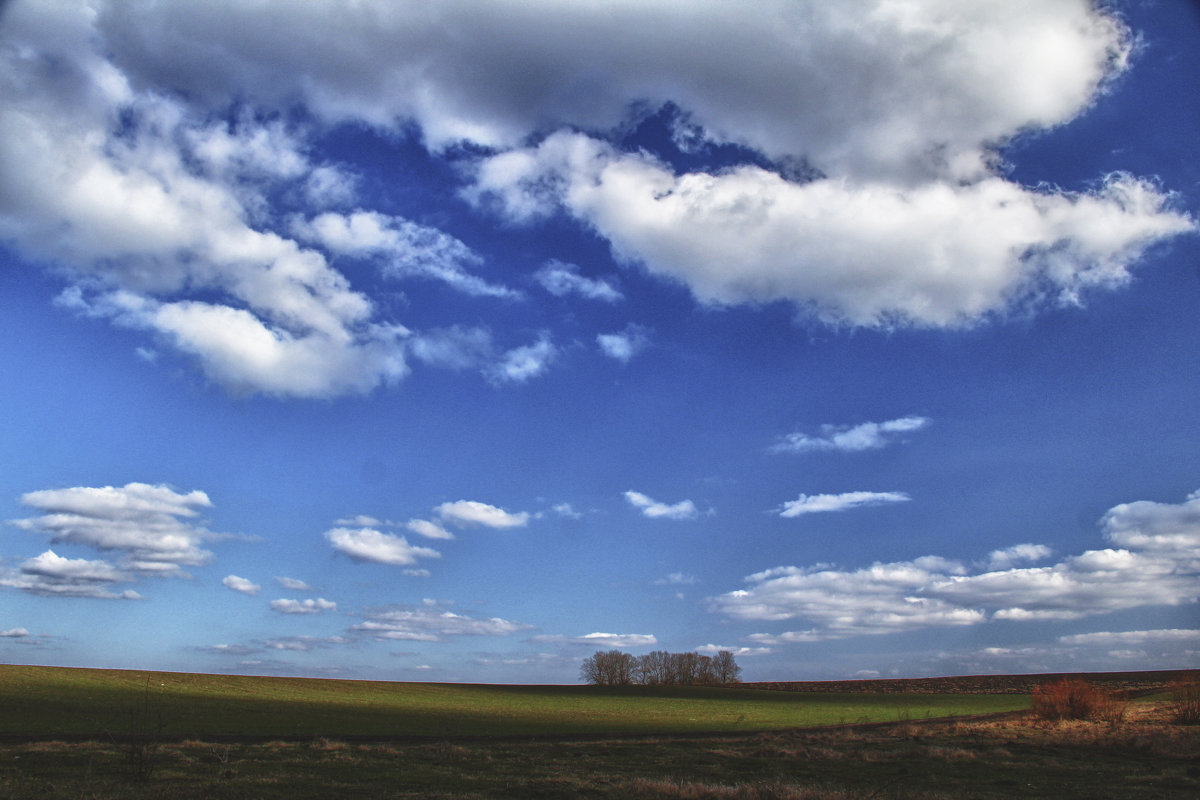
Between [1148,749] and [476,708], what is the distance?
64184 mm

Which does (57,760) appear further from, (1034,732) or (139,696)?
(1034,732)

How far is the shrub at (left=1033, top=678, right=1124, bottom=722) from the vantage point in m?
57.1

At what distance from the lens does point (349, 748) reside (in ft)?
110

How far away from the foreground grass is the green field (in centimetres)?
389

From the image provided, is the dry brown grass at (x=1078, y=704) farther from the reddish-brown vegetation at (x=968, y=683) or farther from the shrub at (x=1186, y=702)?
the reddish-brown vegetation at (x=968, y=683)

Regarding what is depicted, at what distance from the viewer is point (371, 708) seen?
7125 cm

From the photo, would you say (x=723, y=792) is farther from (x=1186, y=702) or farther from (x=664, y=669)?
(x=664, y=669)

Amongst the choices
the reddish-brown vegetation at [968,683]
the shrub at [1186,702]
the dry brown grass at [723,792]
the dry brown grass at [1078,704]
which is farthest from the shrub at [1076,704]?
the reddish-brown vegetation at [968,683]

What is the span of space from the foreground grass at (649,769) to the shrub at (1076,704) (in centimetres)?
1206

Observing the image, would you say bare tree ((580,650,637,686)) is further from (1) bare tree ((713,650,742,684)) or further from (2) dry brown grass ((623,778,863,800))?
(2) dry brown grass ((623,778,863,800))

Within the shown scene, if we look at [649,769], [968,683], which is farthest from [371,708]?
[968,683]

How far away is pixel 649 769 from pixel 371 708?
51.7m

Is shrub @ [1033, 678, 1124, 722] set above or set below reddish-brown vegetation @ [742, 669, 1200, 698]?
above

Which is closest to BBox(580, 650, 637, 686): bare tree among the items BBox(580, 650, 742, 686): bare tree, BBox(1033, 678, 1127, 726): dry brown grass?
BBox(580, 650, 742, 686): bare tree
